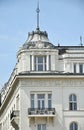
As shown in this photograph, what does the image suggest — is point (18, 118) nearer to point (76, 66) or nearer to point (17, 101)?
point (17, 101)

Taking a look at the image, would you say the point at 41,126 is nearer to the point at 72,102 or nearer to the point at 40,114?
the point at 40,114

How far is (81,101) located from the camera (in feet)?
241

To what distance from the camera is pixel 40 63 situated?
242 feet

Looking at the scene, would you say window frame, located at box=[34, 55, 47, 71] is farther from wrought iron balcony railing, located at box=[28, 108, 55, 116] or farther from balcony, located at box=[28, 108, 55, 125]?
balcony, located at box=[28, 108, 55, 125]

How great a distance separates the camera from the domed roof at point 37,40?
7438cm

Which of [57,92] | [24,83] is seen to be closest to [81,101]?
[57,92]

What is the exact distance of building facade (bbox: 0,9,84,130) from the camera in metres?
71.8

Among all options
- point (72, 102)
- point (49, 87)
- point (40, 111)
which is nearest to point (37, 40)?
→ point (49, 87)

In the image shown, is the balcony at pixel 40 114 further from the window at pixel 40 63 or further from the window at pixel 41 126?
the window at pixel 40 63

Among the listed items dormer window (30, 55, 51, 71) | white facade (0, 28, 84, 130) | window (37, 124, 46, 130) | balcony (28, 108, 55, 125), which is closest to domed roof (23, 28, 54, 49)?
white facade (0, 28, 84, 130)

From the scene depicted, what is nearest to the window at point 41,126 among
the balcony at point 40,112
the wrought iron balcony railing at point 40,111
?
the balcony at point 40,112

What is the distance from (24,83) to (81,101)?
307 inches

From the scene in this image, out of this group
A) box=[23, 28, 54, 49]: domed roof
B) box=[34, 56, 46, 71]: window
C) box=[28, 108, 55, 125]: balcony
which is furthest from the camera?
box=[23, 28, 54, 49]: domed roof

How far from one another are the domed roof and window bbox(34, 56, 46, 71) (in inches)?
62.2
